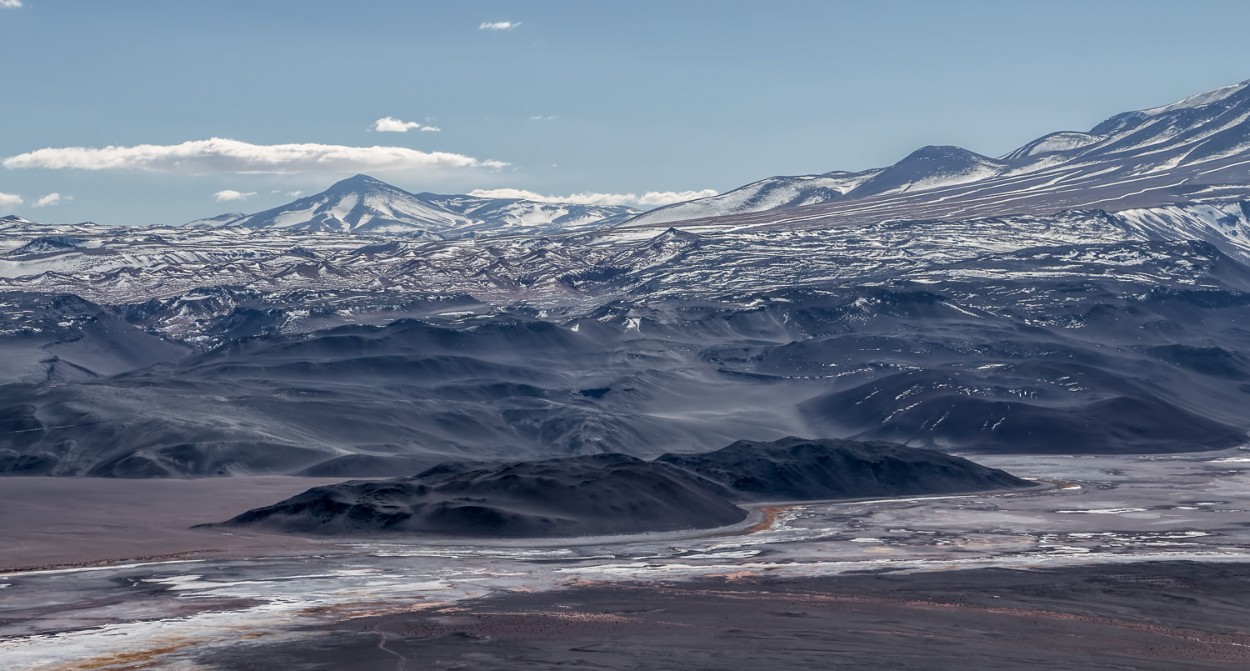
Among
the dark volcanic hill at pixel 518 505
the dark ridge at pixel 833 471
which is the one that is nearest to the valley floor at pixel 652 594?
the dark volcanic hill at pixel 518 505

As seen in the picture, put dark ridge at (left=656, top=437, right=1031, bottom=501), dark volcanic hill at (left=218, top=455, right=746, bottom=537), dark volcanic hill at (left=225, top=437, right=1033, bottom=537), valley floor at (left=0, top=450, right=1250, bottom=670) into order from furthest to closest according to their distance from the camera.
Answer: dark ridge at (left=656, top=437, right=1031, bottom=501) < dark volcanic hill at (left=225, top=437, right=1033, bottom=537) < dark volcanic hill at (left=218, top=455, right=746, bottom=537) < valley floor at (left=0, top=450, right=1250, bottom=670)

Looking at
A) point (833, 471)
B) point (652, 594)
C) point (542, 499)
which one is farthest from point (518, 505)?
point (833, 471)

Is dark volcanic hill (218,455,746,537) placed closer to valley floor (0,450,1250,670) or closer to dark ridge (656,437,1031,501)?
valley floor (0,450,1250,670)

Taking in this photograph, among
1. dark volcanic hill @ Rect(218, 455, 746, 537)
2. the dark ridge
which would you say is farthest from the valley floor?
the dark ridge

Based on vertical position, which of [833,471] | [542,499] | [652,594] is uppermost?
[542,499]

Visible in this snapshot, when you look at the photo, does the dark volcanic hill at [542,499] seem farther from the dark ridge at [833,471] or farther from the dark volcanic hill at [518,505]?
the dark ridge at [833,471]

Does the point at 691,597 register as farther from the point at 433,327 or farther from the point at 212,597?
the point at 433,327

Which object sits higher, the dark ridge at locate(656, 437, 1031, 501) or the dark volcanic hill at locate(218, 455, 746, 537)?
the dark volcanic hill at locate(218, 455, 746, 537)

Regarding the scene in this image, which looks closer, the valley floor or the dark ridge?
the valley floor

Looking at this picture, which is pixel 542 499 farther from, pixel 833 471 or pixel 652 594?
pixel 833 471
